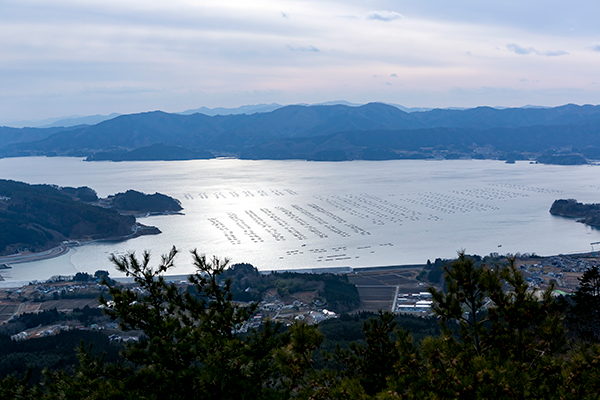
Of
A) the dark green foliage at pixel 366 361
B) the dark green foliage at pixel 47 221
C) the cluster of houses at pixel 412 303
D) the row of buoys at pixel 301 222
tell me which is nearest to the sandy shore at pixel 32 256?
the dark green foliage at pixel 47 221

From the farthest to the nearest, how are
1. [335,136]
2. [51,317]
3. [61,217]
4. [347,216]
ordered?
[335,136]
[61,217]
[347,216]
[51,317]

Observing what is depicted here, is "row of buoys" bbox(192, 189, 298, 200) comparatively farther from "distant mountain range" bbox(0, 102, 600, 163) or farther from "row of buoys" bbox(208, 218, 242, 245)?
"distant mountain range" bbox(0, 102, 600, 163)

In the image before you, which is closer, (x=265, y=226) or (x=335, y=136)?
(x=265, y=226)

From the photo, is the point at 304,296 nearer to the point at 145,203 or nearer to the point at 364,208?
the point at 364,208

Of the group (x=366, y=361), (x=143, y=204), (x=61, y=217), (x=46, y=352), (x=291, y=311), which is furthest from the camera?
(x=143, y=204)

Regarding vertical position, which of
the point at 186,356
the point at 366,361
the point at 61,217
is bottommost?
the point at 61,217

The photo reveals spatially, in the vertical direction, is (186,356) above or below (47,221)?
above

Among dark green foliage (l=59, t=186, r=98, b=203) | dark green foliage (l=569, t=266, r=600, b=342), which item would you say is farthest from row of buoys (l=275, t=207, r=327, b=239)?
dark green foliage (l=569, t=266, r=600, b=342)

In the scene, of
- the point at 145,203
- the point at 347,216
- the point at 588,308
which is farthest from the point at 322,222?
the point at 588,308
